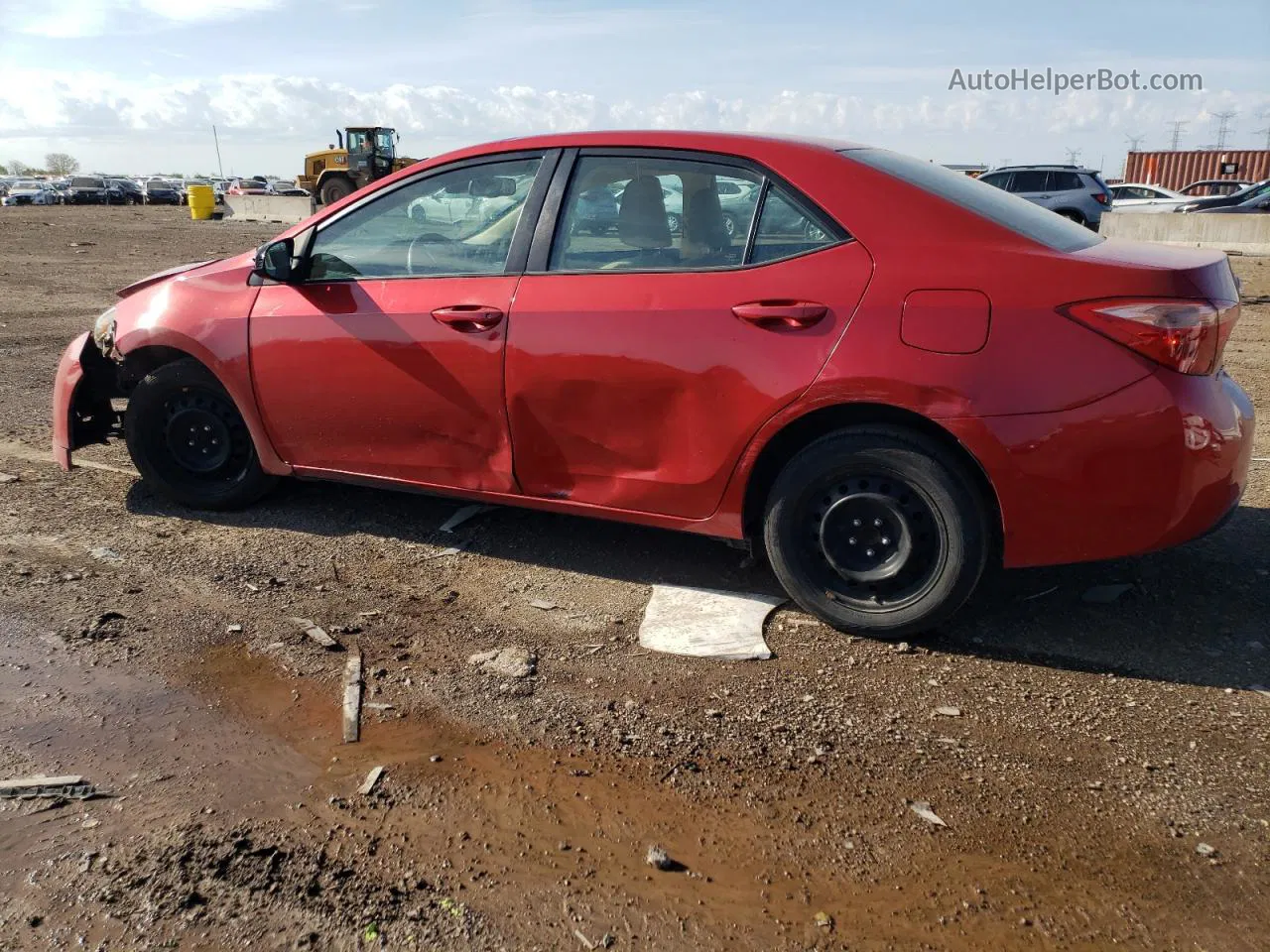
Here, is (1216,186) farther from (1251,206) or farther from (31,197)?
(31,197)

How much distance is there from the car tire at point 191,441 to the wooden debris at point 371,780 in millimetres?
2420

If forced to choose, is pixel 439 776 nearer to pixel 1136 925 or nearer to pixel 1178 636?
pixel 1136 925

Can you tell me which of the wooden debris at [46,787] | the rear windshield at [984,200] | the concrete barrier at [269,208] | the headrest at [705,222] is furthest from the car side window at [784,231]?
the concrete barrier at [269,208]

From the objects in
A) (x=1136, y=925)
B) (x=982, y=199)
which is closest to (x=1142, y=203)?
(x=982, y=199)

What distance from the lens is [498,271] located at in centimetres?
405

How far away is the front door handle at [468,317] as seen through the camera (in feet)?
13.0

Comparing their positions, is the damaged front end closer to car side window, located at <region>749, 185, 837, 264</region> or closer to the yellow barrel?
car side window, located at <region>749, 185, 837, 264</region>

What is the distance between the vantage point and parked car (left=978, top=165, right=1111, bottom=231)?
73.4 feet

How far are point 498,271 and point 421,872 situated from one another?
2.37 metres

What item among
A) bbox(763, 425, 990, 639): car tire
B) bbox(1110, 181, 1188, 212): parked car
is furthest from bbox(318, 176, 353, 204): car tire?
bbox(763, 425, 990, 639): car tire

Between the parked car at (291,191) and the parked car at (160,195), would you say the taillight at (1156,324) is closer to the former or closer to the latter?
the parked car at (291,191)

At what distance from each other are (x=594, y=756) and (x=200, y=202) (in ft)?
125

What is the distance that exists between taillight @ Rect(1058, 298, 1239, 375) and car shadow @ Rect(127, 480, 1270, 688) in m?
1.05

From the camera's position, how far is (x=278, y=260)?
14.3 ft
